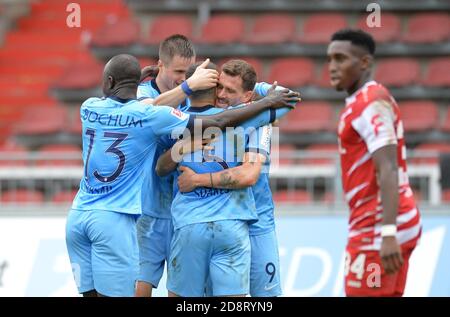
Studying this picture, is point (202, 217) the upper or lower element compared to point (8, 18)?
lower

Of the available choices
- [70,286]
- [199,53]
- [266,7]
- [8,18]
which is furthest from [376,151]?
[8,18]

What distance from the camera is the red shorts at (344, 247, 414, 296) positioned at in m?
6.12

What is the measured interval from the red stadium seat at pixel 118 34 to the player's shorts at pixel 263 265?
32.5ft

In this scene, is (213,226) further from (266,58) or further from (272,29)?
(272,29)

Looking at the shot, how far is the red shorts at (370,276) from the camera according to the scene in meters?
6.12

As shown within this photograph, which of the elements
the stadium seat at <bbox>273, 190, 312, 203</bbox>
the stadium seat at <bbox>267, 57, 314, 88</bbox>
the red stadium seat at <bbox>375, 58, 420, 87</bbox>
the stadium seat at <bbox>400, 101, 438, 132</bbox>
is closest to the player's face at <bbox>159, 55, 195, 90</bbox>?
the stadium seat at <bbox>273, 190, 312, 203</bbox>

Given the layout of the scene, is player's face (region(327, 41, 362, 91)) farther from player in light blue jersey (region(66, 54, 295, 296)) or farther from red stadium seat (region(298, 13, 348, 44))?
red stadium seat (region(298, 13, 348, 44))

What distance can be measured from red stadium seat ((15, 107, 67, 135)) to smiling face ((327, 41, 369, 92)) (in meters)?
10.5

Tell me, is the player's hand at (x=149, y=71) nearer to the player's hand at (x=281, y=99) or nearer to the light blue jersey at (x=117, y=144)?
the light blue jersey at (x=117, y=144)

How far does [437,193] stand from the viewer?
→ 38.7 ft

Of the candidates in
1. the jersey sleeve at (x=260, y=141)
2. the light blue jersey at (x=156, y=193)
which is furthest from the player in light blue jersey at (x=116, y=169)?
the light blue jersey at (x=156, y=193)

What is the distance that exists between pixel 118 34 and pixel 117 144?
34.5 feet
